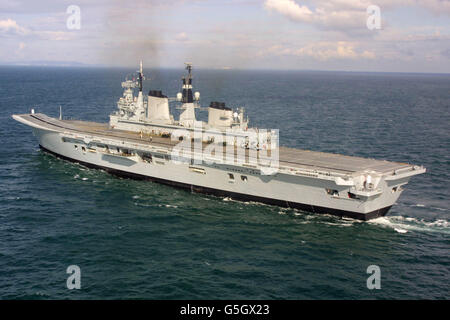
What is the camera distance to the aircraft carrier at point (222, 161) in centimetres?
2358

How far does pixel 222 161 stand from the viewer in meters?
25.5

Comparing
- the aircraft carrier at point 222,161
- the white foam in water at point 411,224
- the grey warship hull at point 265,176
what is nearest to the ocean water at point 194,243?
the white foam in water at point 411,224

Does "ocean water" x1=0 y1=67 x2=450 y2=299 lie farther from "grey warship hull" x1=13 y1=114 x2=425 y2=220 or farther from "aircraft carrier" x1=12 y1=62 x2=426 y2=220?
"aircraft carrier" x1=12 y1=62 x2=426 y2=220

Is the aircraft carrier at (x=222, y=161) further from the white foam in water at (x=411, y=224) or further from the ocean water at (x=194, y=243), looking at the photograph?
the ocean water at (x=194, y=243)

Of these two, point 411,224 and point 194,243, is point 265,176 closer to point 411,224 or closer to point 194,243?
point 194,243

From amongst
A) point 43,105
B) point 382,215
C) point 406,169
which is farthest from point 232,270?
point 43,105

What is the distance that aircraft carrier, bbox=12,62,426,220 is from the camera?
77.4 feet

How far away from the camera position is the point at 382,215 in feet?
79.6

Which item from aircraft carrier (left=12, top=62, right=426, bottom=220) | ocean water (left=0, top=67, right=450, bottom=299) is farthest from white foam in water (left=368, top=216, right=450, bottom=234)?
aircraft carrier (left=12, top=62, right=426, bottom=220)

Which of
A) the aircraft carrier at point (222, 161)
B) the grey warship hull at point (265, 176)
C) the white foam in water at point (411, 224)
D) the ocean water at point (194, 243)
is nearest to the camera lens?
the ocean water at point (194, 243)

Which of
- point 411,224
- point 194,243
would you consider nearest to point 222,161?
point 194,243

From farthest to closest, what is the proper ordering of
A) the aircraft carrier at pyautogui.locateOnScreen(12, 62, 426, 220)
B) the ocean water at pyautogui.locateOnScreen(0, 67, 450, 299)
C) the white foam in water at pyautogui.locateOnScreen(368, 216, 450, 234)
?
the aircraft carrier at pyautogui.locateOnScreen(12, 62, 426, 220) → the white foam in water at pyautogui.locateOnScreen(368, 216, 450, 234) → the ocean water at pyautogui.locateOnScreen(0, 67, 450, 299)

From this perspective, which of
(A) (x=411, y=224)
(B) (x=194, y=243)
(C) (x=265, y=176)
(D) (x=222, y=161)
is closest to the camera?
(B) (x=194, y=243)

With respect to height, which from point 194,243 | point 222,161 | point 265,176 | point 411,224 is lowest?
point 194,243
